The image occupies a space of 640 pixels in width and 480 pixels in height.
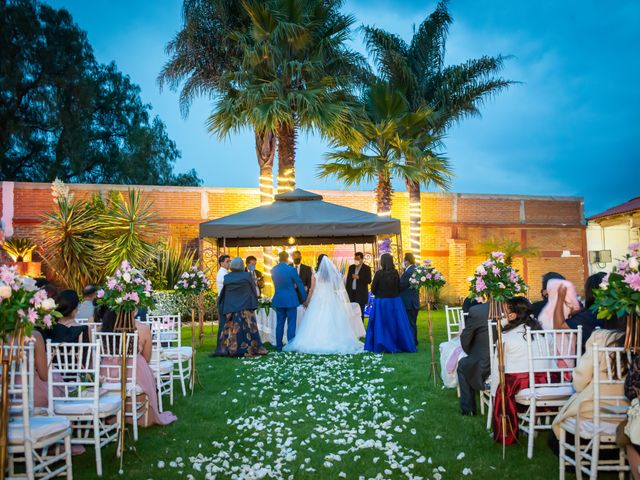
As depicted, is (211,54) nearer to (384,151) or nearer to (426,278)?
(384,151)

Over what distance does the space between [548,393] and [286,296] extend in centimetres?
665

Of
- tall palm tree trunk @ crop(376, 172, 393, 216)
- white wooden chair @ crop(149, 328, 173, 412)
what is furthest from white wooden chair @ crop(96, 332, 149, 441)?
tall palm tree trunk @ crop(376, 172, 393, 216)

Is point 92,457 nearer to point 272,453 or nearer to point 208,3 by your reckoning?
point 272,453

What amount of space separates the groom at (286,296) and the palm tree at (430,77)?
9077 mm

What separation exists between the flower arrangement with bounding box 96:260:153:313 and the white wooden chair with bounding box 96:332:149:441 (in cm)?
25

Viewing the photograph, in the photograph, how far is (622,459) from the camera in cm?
368

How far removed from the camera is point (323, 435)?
17.2 ft

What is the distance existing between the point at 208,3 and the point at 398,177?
766 cm

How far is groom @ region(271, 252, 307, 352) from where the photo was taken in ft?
35.3

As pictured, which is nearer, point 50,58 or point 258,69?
point 258,69

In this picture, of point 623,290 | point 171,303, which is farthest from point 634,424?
point 171,303

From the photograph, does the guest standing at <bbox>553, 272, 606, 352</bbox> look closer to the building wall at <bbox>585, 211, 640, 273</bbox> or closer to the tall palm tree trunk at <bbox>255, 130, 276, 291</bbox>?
the tall palm tree trunk at <bbox>255, 130, 276, 291</bbox>

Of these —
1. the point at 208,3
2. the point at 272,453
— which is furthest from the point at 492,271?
the point at 208,3

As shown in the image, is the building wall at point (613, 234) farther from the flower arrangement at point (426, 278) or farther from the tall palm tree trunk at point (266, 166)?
the flower arrangement at point (426, 278)
